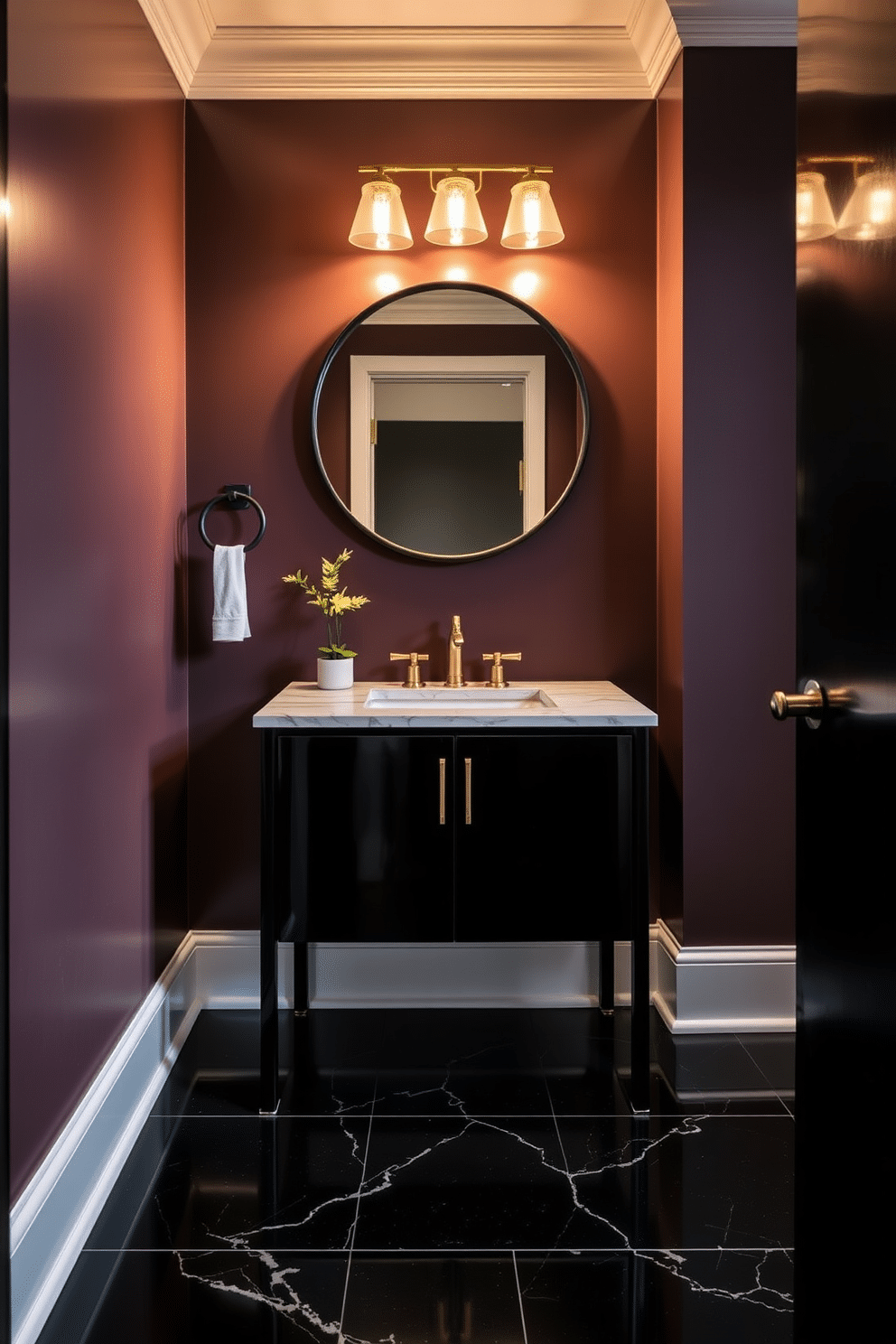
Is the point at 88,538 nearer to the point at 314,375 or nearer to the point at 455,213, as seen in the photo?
the point at 314,375

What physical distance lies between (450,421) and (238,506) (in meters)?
0.61

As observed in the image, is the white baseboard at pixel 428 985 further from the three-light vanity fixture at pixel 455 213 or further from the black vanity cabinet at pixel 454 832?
the three-light vanity fixture at pixel 455 213

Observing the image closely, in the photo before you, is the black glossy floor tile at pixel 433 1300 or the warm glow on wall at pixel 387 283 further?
the warm glow on wall at pixel 387 283

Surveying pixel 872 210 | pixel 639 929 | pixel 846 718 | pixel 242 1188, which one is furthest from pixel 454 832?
pixel 872 210

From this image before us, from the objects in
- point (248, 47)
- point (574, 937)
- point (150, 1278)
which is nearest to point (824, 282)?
point (574, 937)

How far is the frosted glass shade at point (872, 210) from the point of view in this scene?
961 mm

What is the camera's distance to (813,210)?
1177 millimetres

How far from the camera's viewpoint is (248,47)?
2709mm

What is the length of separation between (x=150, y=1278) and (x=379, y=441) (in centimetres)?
197

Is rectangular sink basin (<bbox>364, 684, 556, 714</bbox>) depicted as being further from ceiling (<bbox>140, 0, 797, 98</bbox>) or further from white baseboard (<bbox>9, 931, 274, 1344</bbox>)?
ceiling (<bbox>140, 0, 797, 98</bbox>)

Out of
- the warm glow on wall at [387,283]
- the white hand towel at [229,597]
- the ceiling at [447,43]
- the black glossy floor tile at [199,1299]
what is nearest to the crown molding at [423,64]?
the ceiling at [447,43]

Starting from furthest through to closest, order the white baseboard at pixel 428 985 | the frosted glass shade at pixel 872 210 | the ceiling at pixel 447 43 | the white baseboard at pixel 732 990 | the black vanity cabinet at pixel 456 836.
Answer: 1. the white baseboard at pixel 732 990
2. the ceiling at pixel 447 43
3. the black vanity cabinet at pixel 456 836
4. the white baseboard at pixel 428 985
5. the frosted glass shade at pixel 872 210

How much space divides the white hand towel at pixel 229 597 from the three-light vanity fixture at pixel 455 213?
886 mm

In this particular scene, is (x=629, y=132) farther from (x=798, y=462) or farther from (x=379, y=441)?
(x=798, y=462)
